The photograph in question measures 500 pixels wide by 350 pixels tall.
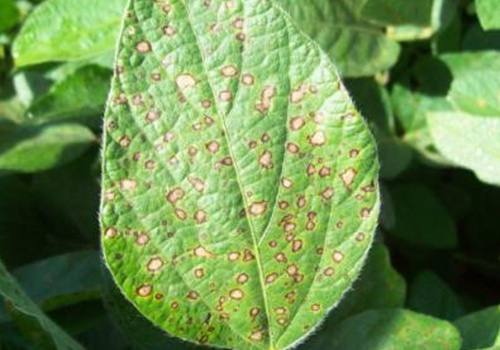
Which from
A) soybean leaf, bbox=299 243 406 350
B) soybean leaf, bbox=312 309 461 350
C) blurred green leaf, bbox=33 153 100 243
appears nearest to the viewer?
soybean leaf, bbox=312 309 461 350

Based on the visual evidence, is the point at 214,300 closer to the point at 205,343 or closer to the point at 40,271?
the point at 205,343

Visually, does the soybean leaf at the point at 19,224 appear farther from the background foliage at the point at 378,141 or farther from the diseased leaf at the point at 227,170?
the diseased leaf at the point at 227,170

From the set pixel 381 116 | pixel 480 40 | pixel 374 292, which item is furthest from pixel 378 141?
pixel 374 292

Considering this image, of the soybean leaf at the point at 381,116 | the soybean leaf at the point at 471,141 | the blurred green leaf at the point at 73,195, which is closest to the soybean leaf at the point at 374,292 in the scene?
the soybean leaf at the point at 471,141

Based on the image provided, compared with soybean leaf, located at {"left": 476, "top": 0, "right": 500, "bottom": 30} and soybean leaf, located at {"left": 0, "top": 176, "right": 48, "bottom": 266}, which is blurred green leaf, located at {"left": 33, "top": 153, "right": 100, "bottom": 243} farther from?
soybean leaf, located at {"left": 476, "top": 0, "right": 500, "bottom": 30}

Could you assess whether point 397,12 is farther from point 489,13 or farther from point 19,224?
point 19,224

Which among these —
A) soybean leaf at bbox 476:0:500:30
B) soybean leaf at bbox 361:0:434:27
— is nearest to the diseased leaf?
soybean leaf at bbox 476:0:500:30

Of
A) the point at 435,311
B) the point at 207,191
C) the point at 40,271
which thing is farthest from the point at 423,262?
the point at 207,191
